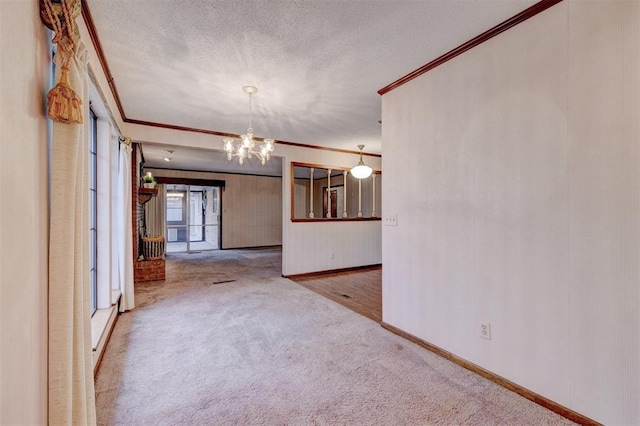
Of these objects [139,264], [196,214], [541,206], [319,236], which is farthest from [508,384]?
[196,214]

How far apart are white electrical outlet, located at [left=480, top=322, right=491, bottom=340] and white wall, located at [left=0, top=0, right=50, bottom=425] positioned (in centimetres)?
259

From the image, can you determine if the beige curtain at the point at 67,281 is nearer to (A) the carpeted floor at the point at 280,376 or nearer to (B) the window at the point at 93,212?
(A) the carpeted floor at the point at 280,376

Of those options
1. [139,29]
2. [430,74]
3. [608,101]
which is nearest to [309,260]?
[430,74]

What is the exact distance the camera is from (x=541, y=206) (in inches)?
76.2

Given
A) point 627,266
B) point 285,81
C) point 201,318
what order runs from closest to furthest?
point 627,266, point 285,81, point 201,318

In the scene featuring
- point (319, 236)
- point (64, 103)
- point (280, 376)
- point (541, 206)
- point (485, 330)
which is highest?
point (64, 103)

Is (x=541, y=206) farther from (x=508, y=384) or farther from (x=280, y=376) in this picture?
(x=280, y=376)

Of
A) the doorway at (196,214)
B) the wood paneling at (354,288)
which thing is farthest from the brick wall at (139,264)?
the doorway at (196,214)

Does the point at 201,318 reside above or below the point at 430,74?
below

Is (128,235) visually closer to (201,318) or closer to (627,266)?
(201,318)

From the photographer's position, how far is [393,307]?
10.2ft

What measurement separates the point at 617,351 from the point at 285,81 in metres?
3.16

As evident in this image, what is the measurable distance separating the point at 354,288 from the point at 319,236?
146 cm

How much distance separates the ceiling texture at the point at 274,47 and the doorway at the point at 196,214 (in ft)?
20.0
